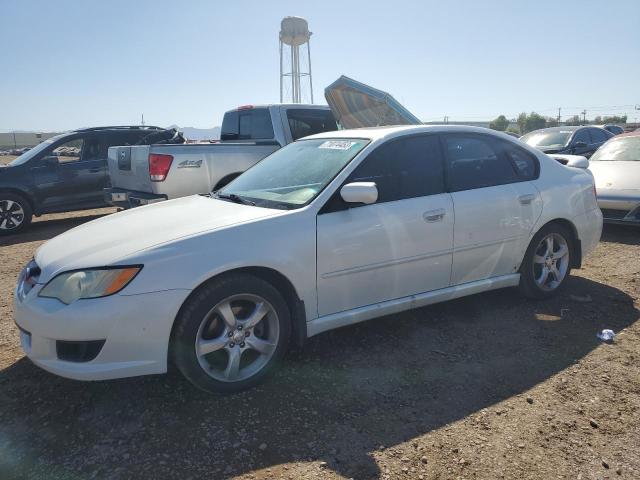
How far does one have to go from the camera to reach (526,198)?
4207 millimetres

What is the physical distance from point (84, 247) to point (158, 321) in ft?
2.50

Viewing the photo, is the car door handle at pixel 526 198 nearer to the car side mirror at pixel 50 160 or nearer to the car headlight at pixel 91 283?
the car headlight at pixel 91 283

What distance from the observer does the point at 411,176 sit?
3.75 meters

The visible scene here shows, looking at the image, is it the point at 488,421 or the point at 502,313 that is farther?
the point at 502,313

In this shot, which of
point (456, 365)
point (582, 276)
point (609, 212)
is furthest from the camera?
point (609, 212)

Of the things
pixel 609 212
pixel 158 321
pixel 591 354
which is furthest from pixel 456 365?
pixel 609 212

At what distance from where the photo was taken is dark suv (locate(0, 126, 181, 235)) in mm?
8352

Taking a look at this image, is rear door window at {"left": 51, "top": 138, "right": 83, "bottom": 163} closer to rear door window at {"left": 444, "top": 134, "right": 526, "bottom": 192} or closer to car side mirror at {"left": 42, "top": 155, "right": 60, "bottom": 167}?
car side mirror at {"left": 42, "top": 155, "right": 60, "bottom": 167}

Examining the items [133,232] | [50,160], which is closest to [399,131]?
[133,232]

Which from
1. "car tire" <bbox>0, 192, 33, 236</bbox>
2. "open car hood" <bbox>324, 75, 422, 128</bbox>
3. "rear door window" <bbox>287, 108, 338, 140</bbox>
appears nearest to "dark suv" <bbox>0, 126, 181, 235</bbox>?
"car tire" <bbox>0, 192, 33, 236</bbox>

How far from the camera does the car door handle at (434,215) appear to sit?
12.0 ft

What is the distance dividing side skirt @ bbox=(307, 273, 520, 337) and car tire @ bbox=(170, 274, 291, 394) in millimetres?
269

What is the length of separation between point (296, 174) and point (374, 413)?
6.07ft

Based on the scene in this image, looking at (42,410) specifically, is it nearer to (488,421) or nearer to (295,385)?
(295,385)
